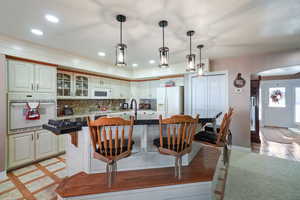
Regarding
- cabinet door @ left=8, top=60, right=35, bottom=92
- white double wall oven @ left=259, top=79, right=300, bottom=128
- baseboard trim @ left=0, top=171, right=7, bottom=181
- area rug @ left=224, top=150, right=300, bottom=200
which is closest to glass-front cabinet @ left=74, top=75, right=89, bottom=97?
cabinet door @ left=8, top=60, right=35, bottom=92

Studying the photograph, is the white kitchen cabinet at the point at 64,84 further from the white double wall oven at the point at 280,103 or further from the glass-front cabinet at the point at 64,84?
the white double wall oven at the point at 280,103

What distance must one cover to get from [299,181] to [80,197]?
3.51 metres

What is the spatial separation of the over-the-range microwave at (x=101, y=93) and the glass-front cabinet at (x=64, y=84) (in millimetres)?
720

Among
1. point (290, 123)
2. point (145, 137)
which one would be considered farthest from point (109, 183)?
point (290, 123)

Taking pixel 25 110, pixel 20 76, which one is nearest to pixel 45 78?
pixel 20 76

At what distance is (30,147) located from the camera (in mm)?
2922

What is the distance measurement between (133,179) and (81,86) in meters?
3.45

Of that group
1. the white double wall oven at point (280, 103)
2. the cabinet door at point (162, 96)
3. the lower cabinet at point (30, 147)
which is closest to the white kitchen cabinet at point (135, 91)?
the cabinet door at point (162, 96)

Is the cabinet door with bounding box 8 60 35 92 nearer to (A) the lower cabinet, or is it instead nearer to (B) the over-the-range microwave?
(A) the lower cabinet

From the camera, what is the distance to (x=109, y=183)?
1495mm

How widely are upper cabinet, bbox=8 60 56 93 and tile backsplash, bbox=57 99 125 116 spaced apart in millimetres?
848

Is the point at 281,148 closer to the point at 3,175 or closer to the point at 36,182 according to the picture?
the point at 36,182

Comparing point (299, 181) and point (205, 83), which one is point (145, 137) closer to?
point (299, 181)

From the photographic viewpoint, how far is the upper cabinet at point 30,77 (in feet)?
8.92
